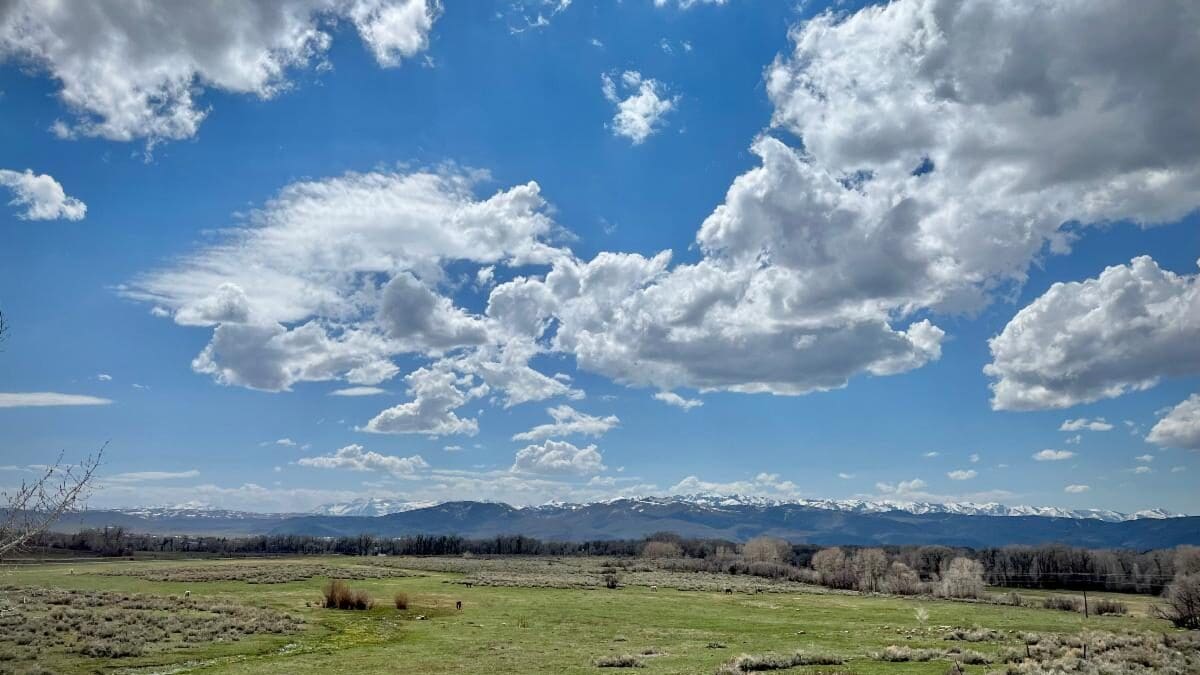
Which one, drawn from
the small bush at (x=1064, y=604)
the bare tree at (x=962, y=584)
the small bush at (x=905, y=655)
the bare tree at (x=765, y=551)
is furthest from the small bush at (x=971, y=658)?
the bare tree at (x=765, y=551)

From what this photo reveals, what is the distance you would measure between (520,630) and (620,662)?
15875mm

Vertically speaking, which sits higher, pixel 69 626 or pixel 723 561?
pixel 69 626

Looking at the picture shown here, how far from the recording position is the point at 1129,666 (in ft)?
76.1

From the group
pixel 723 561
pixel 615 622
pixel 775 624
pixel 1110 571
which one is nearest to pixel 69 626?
pixel 615 622

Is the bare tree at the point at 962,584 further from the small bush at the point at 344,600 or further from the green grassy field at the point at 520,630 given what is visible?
the small bush at the point at 344,600

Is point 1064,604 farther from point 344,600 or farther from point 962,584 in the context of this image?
point 344,600

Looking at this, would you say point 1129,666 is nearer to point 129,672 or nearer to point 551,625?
point 551,625

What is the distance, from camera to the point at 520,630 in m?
43.7

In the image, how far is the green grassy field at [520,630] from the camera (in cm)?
2997

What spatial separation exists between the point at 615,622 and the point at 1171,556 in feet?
523

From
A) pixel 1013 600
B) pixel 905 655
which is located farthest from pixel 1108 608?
pixel 905 655

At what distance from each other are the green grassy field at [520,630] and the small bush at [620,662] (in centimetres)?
45

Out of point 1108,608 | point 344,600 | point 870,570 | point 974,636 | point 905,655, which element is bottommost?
point 870,570

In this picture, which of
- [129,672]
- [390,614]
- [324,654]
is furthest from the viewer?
[390,614]
